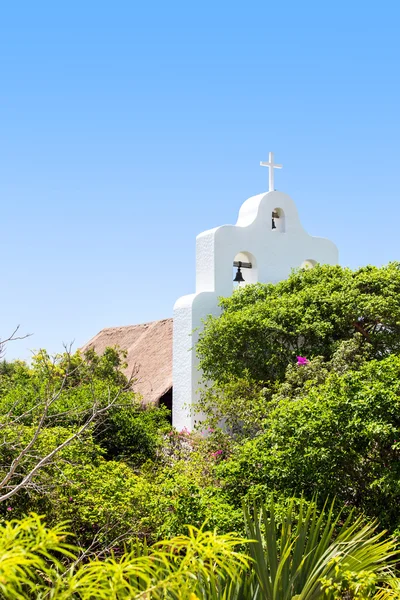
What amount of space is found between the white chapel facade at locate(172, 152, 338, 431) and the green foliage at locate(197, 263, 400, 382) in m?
1.00

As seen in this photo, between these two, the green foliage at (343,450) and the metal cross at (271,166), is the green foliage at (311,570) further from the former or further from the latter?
the metal cross at (271,166)

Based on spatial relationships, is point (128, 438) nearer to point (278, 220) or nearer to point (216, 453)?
point (216, 453)

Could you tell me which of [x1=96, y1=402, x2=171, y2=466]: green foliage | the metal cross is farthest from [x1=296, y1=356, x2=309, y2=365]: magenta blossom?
the metal cross

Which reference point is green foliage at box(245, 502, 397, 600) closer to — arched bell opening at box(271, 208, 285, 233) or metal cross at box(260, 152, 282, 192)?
arched bell opening at box(271, 208, 285, 233)

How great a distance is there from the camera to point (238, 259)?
54.7 feet

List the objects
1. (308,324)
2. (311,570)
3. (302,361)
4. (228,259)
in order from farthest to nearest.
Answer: (228,259), (308,324), (302,361), (311,570)

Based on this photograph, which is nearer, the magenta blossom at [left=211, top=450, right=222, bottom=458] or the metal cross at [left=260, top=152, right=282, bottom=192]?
the magenta blossom at [left=211, top=450, right=222, bottom=458]

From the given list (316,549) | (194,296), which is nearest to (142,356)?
(194,296)

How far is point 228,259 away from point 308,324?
3307mm

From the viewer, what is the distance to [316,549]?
4.93 m

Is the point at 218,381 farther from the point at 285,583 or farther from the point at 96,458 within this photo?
the point at 285,583

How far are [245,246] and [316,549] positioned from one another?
11.4 m

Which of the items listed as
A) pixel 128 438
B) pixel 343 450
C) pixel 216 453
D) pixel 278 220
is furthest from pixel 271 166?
pixel 343 450

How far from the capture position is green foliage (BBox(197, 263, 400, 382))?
1306 centimetres
